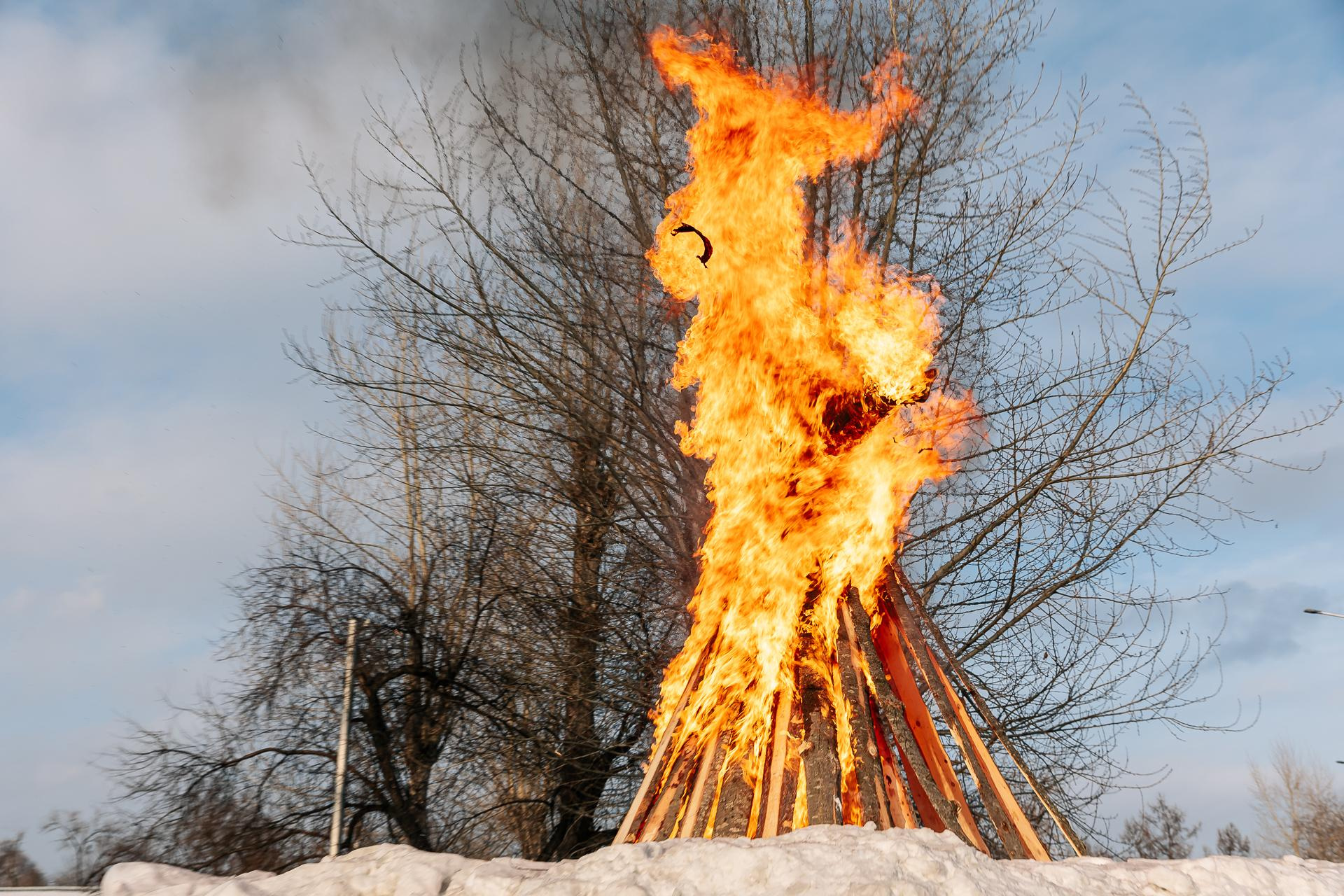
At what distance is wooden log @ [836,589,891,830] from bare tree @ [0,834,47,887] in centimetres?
1576

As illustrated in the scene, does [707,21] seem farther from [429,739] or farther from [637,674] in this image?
[429,739]

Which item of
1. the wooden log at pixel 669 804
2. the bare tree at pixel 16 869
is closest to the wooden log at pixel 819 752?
the wooden log at pixel 669 804

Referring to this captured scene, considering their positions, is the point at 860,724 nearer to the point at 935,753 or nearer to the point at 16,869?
the point at 935,753

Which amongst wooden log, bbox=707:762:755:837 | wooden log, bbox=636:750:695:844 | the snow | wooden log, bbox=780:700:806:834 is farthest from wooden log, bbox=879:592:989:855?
wooden log, bbox=636:750:695:844

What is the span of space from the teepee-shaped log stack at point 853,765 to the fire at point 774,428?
0.04 m

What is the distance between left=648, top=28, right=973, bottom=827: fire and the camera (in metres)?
5.76

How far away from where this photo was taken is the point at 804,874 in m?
3.64

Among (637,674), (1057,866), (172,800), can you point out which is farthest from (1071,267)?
(172,800)

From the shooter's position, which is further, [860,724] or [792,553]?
[792,553]

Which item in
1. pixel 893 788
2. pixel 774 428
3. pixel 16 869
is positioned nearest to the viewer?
pixel 893 788

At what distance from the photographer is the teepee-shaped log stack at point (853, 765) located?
16.8 ft

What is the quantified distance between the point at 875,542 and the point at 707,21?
6.33 metres

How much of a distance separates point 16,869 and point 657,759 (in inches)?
690

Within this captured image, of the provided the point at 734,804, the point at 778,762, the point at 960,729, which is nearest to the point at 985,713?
the point at 960,729
